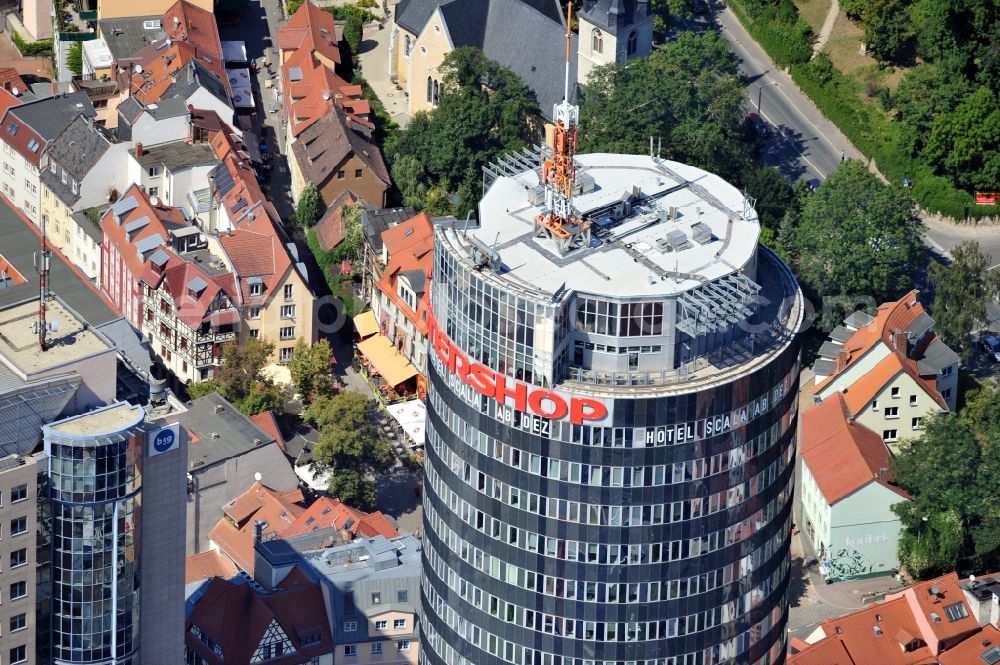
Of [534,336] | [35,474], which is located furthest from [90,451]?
[534,336]

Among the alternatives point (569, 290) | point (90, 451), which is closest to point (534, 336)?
point (569, 290)

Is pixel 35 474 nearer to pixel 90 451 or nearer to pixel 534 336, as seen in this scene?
pixel 90 451

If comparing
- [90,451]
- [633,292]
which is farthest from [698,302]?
[90,451]

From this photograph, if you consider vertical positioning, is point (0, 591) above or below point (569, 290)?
below

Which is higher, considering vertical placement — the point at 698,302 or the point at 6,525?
the point at 698,302

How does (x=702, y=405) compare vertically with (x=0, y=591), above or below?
above

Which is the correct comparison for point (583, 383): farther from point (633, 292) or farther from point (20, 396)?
point (20, 396)

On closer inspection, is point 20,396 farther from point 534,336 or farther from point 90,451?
point 534,336
